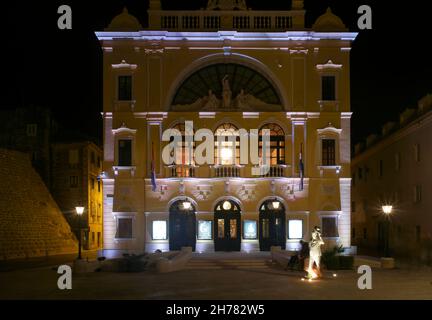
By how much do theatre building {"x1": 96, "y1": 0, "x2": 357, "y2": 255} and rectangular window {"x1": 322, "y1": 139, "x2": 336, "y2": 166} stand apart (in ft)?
0.21

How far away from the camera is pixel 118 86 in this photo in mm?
39344

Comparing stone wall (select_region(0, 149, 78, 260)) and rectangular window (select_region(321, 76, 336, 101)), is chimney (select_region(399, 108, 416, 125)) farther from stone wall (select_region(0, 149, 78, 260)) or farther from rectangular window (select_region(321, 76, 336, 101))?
stone wall (select_region(0, 149, 78, 260))

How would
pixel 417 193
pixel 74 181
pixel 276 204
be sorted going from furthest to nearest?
pixel 74 181 → pixel 417 193 → pixel 276 204

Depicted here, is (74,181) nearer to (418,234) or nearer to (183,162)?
(183,162)

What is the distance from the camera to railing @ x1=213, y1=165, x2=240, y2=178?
38656 mm

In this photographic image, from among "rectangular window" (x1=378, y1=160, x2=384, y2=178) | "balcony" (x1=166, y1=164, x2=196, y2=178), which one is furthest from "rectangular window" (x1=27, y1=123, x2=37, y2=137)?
"rectangular window" (x1=378, y1=160, x2=384, y2=178)

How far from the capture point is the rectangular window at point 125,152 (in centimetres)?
3919

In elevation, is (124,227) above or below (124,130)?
below

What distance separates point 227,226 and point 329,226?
6367 mm

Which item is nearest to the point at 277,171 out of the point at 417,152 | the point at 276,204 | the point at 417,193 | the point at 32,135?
the point at 276,204

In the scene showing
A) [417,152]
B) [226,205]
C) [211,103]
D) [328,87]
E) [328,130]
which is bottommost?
[226,205]

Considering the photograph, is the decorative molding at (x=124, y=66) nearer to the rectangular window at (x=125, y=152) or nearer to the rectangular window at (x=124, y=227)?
the rectangular window at (x=125, y=152)

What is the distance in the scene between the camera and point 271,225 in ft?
127

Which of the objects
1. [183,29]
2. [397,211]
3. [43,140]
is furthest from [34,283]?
[43,140]
